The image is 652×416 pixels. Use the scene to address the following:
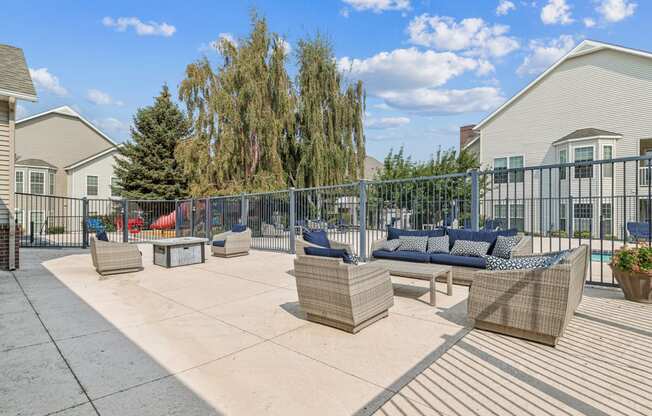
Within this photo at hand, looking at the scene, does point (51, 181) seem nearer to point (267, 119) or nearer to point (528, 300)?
point (267, 119)

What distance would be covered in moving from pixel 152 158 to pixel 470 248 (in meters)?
19.4

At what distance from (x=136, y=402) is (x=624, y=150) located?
19147 mm

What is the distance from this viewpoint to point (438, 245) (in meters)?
6.22

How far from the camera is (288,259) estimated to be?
29.6 feet

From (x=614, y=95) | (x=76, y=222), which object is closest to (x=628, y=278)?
(x=614, y=95)

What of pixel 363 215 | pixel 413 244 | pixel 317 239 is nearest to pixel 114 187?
pixel 363 215

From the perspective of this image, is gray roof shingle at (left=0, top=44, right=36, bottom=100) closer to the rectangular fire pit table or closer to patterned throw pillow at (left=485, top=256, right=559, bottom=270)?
the rectangular fire pit table

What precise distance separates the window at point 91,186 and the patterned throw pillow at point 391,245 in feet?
75.0

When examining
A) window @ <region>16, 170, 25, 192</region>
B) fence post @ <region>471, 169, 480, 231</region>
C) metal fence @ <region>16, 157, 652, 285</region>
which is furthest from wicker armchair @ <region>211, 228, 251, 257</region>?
window @ <region>16, 170, 25, 192</region>

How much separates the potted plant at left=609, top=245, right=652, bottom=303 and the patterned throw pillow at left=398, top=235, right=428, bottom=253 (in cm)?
269

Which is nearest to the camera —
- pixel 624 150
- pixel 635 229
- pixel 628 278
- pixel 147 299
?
pixel 628 278

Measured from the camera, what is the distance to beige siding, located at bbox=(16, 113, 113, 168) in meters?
A: 22.1

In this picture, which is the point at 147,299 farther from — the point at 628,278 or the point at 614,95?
the point at 614,95

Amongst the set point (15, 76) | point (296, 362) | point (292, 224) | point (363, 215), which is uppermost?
point (15, 76)
